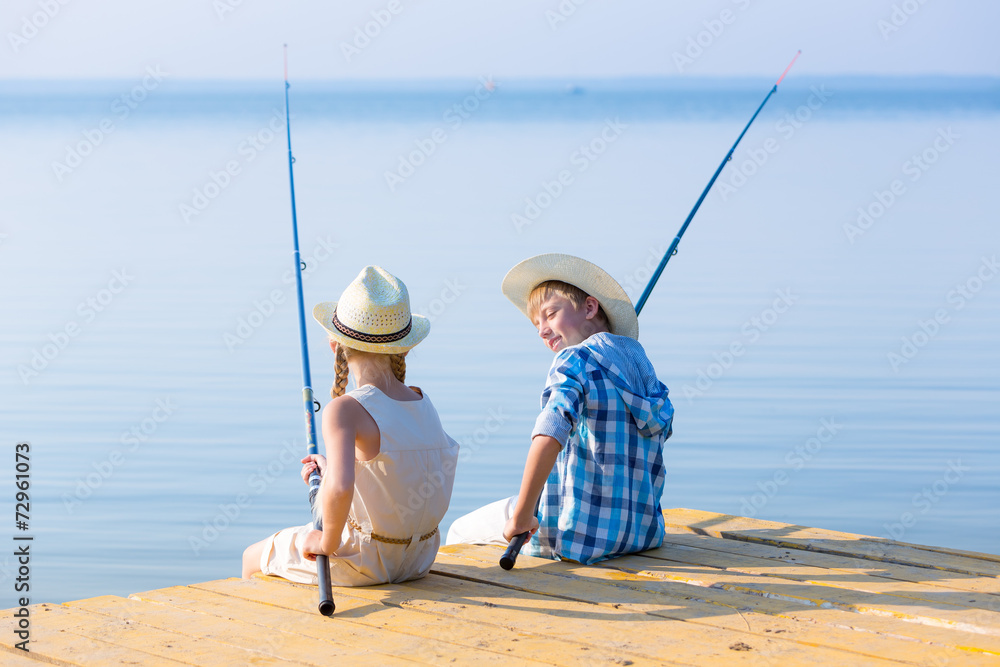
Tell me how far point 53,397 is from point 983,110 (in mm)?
33367

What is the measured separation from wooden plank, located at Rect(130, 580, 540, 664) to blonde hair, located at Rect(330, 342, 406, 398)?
19.2 inches

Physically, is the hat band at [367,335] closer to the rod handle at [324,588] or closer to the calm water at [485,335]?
the rod handle at [324,588]

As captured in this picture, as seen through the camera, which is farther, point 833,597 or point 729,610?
point 833,597

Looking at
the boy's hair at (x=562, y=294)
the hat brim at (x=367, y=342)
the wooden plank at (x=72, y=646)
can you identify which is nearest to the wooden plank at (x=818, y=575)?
the boy's hair at (x=562, y=294)

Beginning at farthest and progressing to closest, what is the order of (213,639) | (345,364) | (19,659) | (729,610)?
(345,364) < (729,610) < (213,639) < (19,659)

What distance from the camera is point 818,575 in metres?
3.13

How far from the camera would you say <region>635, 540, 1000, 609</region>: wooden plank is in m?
2.90

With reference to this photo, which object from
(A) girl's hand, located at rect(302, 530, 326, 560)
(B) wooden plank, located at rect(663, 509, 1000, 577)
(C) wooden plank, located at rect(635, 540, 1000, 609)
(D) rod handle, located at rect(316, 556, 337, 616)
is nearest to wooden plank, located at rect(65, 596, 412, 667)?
(D) rod handle, located at rect(316, 556, 337, 616)

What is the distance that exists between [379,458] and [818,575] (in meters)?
1.16

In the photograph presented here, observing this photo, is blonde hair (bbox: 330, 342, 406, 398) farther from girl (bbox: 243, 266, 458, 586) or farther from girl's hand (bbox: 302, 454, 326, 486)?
girl's hand (bbox: 302, 454, 326, 486)

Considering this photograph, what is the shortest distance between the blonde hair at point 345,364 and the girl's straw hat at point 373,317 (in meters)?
0.03

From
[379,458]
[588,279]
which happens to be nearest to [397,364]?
[379,458]

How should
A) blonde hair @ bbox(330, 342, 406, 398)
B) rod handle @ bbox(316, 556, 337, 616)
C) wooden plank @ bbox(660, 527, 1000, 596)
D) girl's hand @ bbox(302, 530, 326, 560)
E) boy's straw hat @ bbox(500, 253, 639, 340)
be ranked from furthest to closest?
boy's straw hat @ bbox(500, 253, 639, 340)
wooden plank @ bbox(660, 527, 1000, 596)
blonde hair @ bbox(330, 342, 406, 398)
girl's hand @ bbox(302, 530, 326, 560)
rod handle @ bbox(316, 556, 337, 616)

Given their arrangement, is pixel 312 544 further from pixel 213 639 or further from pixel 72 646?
pixel 72 646
